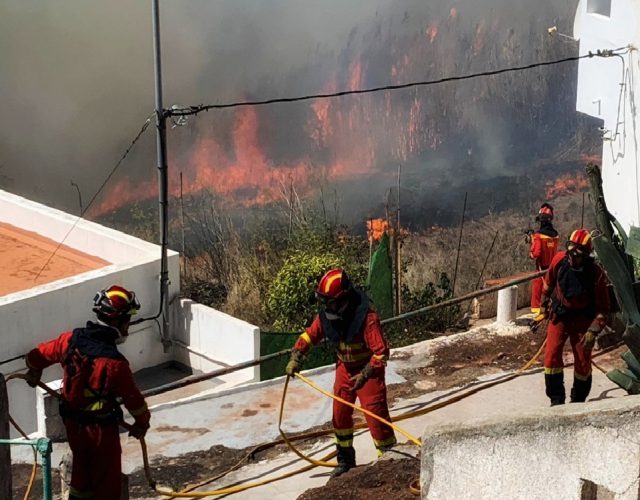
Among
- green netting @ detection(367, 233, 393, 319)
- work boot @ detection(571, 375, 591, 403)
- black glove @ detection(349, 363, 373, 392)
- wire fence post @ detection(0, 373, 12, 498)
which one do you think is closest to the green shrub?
green netting @ detection(367, 233, 393, 319)

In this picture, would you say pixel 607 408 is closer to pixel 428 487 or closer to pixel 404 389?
pixel 428 487

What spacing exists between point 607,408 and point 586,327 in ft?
13.1

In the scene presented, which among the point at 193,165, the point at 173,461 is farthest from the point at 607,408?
the point at 193,165

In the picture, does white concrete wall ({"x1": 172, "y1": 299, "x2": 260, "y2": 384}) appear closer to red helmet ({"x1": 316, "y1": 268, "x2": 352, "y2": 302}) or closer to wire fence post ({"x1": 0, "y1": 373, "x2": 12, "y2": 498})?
red helmet ({"x1": 316, "y1": 268, "x2": 352, "y2": 302})

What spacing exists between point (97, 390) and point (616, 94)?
8467 mm

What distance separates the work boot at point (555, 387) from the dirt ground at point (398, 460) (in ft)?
4.15

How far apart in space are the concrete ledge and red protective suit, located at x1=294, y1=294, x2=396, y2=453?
7.13 ft

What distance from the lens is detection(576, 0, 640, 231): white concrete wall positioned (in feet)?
38.8

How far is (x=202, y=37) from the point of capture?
32875mm

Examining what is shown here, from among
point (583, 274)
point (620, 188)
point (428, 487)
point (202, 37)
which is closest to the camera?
point (428, 487)

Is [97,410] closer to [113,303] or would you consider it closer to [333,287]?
[113,303]

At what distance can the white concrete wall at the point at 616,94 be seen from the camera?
11.8 m

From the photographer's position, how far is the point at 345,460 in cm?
732

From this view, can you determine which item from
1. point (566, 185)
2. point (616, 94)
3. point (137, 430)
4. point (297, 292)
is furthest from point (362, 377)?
point (566, 185)
